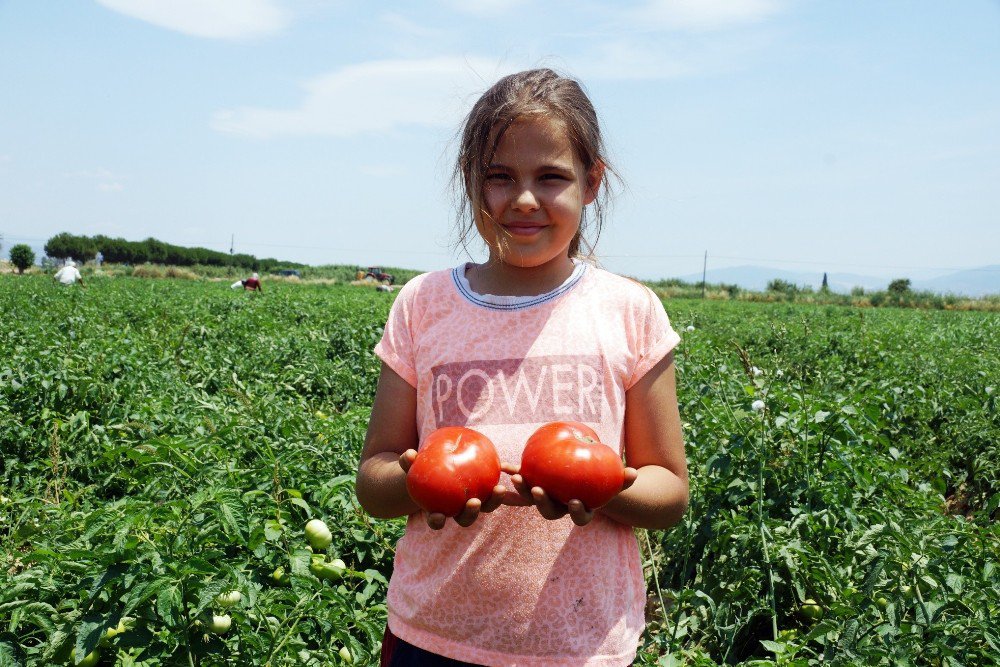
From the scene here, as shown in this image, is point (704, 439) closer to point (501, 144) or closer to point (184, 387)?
A: point (501, 144)

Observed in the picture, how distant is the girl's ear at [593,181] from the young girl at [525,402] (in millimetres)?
25

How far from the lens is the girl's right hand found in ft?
4.08

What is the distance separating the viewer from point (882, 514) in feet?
9.95

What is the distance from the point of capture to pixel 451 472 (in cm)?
122

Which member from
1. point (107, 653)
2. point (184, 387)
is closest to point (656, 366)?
point (107, 653)

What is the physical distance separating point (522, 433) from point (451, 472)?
0.25 metres

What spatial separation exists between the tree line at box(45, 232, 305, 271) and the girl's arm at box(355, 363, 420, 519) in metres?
64.8

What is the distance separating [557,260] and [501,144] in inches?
9.9

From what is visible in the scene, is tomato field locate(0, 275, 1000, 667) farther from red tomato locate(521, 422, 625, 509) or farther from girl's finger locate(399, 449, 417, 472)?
red tomato locate(521, 422, 625, 509)

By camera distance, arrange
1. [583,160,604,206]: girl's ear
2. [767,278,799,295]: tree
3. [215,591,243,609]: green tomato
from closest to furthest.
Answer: [583,160,604,206]: girl's ear, [215,591,243,609]: green tomato, [767,278,799,295]: tree

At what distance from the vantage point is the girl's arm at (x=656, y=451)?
1.38 metres

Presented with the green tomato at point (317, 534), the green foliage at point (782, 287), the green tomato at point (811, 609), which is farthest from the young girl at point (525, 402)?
the green foliage at point (782, 287)

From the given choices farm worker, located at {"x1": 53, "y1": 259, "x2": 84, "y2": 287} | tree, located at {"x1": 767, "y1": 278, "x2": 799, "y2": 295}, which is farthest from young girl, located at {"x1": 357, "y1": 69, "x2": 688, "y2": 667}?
tree, located at {"x1": 767, "y1": 278, "x2": 799, "y2": 295}

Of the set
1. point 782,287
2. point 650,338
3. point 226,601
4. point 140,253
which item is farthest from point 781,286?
point 140,253
